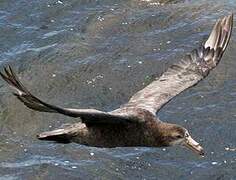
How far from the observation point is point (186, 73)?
Answer: 10.5 metres

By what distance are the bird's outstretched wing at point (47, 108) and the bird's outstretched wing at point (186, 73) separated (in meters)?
1.21

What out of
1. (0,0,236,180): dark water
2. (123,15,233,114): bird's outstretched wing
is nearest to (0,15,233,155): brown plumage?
(123,15,233,114): bird's outstretched wing

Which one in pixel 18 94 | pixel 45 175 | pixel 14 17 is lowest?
pixel 45 175

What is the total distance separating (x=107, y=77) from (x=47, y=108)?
5.97m

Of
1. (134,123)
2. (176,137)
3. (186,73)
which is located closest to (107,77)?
(186,73)

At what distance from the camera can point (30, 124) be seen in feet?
40.6

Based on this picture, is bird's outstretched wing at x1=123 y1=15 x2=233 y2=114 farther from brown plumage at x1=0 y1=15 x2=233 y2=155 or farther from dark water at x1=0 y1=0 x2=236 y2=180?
dark water at x1=0 y1=0 x2=236 y2=180

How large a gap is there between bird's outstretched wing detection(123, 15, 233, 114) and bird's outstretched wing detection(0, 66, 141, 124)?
3.97 feet

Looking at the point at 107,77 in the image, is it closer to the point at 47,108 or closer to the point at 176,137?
the point at 176,137

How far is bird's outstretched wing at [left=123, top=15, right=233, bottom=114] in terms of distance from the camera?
383 inches

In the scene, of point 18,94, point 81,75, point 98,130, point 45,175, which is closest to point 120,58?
point 81,75

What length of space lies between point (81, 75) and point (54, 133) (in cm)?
484

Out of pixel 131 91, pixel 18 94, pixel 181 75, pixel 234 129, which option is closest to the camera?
pixel 18 94

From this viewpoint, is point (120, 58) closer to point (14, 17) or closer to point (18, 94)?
point (14, 17)
